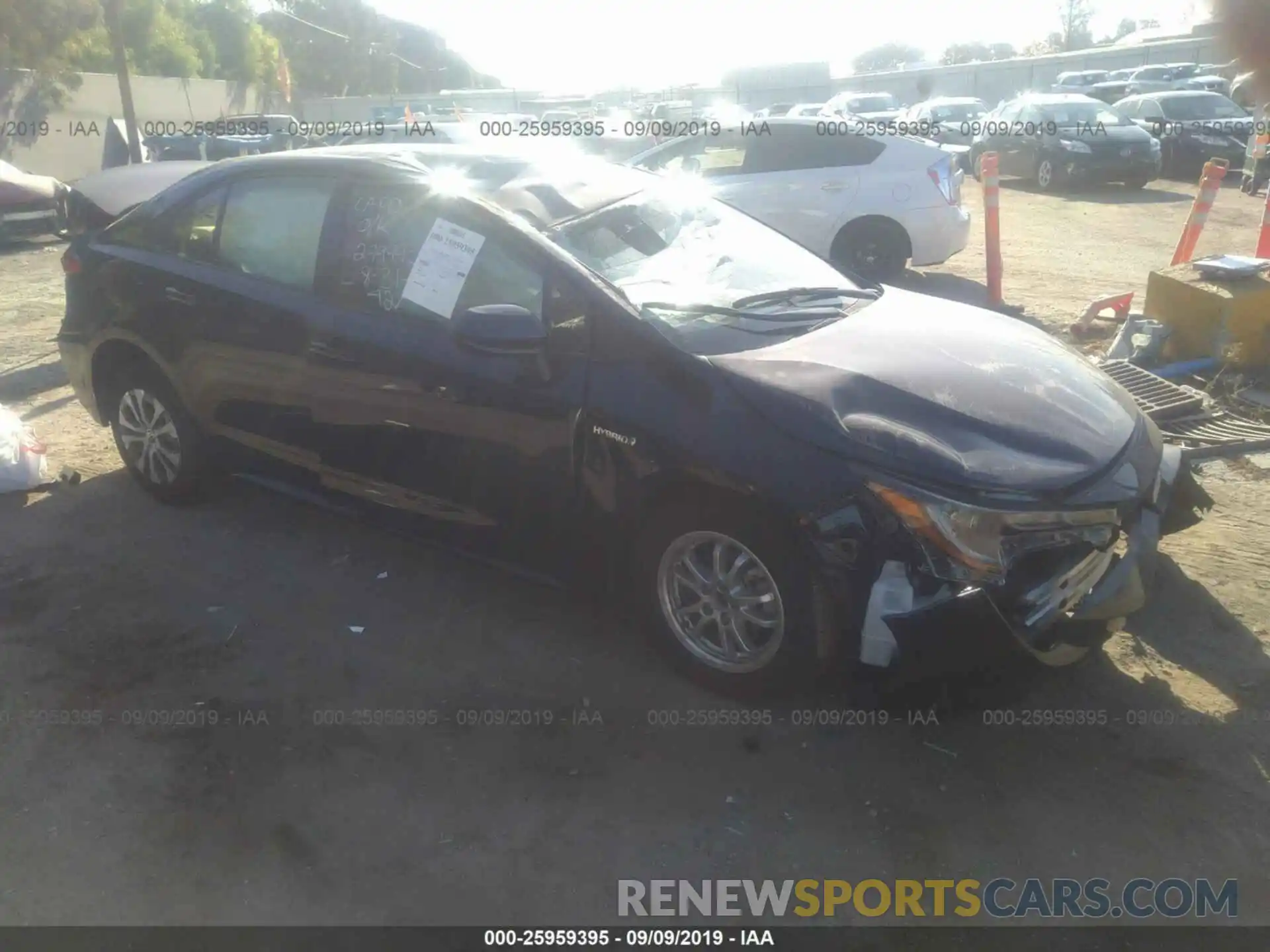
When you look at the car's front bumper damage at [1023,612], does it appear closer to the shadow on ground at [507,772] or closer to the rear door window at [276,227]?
the shadow on ground at [507,772]

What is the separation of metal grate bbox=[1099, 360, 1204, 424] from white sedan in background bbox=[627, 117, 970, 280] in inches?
151

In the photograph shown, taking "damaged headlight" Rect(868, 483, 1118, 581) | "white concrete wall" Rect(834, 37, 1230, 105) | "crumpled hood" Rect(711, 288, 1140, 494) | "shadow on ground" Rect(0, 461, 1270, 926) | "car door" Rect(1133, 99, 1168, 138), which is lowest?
"shadow on ground" Rect(0, 461, 1270, 926)

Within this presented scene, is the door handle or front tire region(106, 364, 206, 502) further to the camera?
front tire region(106, 364, 206, 502)

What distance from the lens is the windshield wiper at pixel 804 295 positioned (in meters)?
3.98

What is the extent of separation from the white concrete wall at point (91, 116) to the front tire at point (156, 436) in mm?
23777

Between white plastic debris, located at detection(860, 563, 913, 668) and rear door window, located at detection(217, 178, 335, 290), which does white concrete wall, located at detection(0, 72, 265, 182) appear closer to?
rear door window, located at detection(217, 178, 335, 290)

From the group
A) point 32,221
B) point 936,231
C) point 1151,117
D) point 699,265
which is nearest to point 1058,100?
point 1151,117

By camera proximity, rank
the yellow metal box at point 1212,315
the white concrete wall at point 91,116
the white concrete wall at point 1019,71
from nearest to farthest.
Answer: the yellow metal box at point 1212,315 → the white concrete wall at point 91,116 → the white concrete wall at point 1019,71

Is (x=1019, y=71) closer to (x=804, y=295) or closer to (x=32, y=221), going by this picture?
(x=32, y=221)

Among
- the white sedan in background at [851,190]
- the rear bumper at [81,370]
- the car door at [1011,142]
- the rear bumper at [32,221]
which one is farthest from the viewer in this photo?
the car door at [1011,142]

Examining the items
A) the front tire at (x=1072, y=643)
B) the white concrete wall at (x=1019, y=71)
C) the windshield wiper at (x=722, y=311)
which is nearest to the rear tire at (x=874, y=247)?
the windshield wiper at (x=722, y=311)

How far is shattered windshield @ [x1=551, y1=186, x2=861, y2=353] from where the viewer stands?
375 cm

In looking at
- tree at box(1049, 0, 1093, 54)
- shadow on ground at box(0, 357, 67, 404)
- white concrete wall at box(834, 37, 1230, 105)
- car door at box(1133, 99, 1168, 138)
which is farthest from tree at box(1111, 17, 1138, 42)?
shadow on ground at box(0, 357, 67, 404)

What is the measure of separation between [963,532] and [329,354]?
2.50 metres
